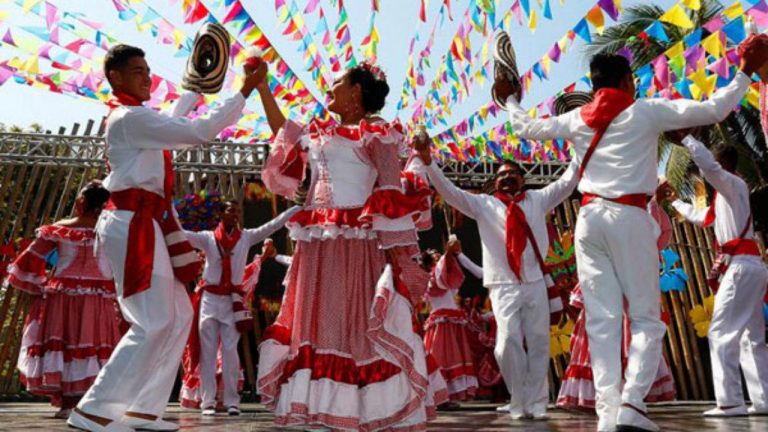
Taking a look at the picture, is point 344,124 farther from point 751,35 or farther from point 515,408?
point 515,408

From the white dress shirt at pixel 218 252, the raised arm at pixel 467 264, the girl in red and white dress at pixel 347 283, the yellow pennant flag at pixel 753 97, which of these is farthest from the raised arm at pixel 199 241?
the yellow pennant flag at pixel 753 97

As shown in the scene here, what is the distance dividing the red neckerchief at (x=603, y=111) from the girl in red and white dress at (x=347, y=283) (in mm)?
840

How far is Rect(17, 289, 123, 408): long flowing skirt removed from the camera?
6203 mm

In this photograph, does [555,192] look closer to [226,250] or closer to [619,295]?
[619,295]

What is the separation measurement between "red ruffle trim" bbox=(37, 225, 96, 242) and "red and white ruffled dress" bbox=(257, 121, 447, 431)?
2.48 metres

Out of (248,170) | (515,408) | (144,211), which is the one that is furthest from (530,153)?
(144,211)

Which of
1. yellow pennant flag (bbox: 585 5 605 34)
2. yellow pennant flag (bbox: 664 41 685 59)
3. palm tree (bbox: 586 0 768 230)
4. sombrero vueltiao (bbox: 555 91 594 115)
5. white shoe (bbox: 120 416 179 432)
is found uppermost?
palm tree (bbox: 586 0 768 230)

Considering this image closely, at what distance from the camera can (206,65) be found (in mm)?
3871

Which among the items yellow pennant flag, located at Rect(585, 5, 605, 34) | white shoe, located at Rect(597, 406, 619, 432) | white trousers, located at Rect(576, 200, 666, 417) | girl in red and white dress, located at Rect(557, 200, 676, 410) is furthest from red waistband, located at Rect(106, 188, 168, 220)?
yellow pennant flag, located at Rect(585, 5, 605, 34)

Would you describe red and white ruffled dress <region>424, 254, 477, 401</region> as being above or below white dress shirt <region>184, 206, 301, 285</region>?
below

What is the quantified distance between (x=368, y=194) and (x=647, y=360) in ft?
4.76

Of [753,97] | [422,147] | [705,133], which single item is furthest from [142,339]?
[705,133]

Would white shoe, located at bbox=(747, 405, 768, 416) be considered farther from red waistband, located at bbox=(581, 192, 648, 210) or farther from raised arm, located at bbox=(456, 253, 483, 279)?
raised arm, located at bbox=(456, 253, 483, 279)

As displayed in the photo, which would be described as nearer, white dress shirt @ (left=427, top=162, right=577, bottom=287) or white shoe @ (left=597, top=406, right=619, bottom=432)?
white shoe @ (left=597, top=406, right=619, bottom=432)
